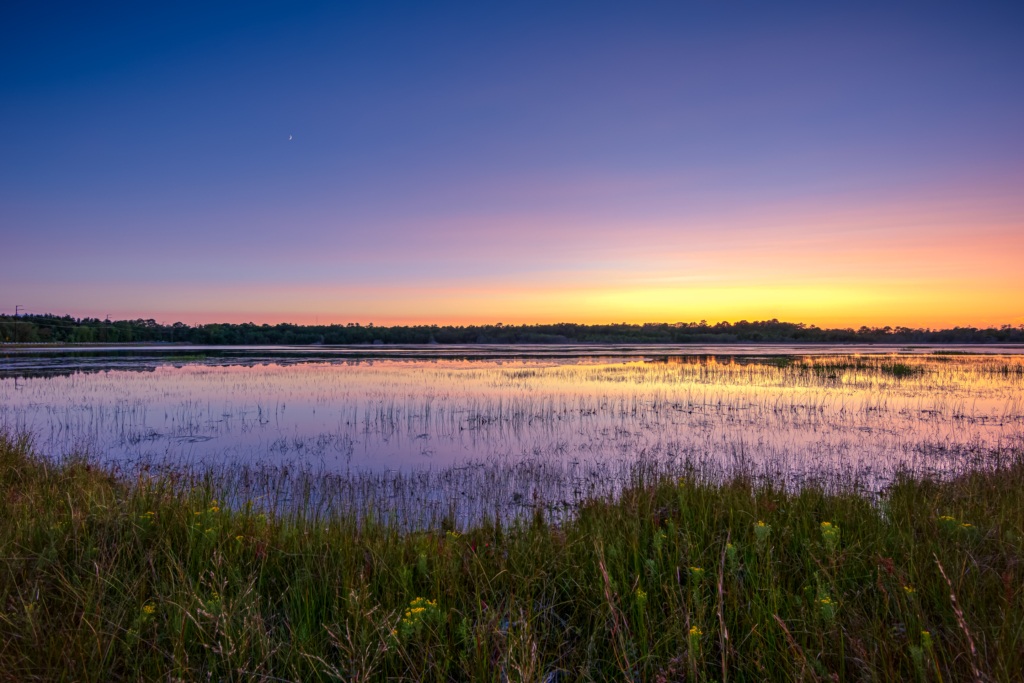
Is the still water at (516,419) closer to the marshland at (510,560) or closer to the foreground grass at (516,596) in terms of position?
the marshland at (510,560)

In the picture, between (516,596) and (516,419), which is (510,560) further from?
(516,419)

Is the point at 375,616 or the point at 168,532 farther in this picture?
the point at 168,532

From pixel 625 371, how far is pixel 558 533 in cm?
2625

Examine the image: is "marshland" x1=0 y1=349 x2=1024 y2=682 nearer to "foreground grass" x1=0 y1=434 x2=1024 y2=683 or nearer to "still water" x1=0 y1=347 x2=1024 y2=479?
"foreground grass" x1=0 y1=434 x2=1024 y2=683

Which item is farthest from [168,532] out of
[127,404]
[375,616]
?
[127,404]

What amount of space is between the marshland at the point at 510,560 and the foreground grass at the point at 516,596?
0.03 m

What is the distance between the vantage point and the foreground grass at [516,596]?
2963 mm

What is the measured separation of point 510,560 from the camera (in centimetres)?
448

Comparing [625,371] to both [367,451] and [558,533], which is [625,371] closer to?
[367,451]

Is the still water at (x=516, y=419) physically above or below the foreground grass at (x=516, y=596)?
below

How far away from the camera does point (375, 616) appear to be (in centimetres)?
353

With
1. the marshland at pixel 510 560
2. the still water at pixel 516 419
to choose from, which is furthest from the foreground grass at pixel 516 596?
the still water at pixel 516 419

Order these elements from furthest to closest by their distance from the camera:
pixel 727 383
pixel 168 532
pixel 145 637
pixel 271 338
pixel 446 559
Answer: pixel 271 338, pixel 727 383, pixel 168 532, pixel 446 559, pixel 145 637

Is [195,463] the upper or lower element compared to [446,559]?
lower
